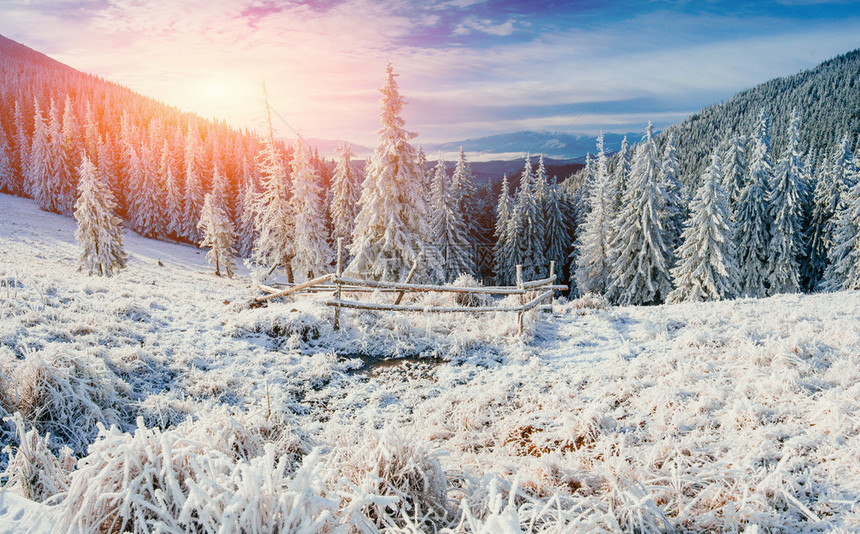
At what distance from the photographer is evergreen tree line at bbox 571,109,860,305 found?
29.5m

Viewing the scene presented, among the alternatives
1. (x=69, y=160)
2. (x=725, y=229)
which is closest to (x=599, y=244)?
(x=725, y=229)

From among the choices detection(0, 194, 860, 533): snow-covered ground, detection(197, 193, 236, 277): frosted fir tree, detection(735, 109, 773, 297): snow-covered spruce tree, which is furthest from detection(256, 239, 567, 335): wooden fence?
detection(197, 193, 236, 277): frosted fir tree

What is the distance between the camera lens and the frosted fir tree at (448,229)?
139 feet

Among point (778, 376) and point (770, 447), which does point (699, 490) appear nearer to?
point (770, 447)

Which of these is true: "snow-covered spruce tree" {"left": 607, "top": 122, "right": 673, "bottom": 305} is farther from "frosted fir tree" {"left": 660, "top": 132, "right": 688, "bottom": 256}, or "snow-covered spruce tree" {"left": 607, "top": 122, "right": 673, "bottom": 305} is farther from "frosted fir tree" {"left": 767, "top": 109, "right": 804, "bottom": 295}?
"frosted fir tree" {"left": 767, "top": 109, "right": 804, "bottom": 295}

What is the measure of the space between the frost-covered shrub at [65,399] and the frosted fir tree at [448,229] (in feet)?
117

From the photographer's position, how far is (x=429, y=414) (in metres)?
7.13

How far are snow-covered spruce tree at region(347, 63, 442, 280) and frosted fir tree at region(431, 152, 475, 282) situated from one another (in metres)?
18.0

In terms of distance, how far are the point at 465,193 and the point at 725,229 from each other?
25.4 meters

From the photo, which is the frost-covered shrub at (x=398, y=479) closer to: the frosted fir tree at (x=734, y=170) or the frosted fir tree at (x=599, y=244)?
the frosted fir tree at (x=599, y=244)

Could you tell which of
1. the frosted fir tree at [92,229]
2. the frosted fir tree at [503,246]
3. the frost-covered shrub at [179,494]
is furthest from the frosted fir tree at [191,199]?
the frost-covered shrub at [179,494]

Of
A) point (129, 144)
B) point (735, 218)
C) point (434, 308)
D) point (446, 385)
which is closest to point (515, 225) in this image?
point (735, 218)

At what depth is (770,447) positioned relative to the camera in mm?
4629

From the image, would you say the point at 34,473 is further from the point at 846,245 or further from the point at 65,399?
the point at 846,245
